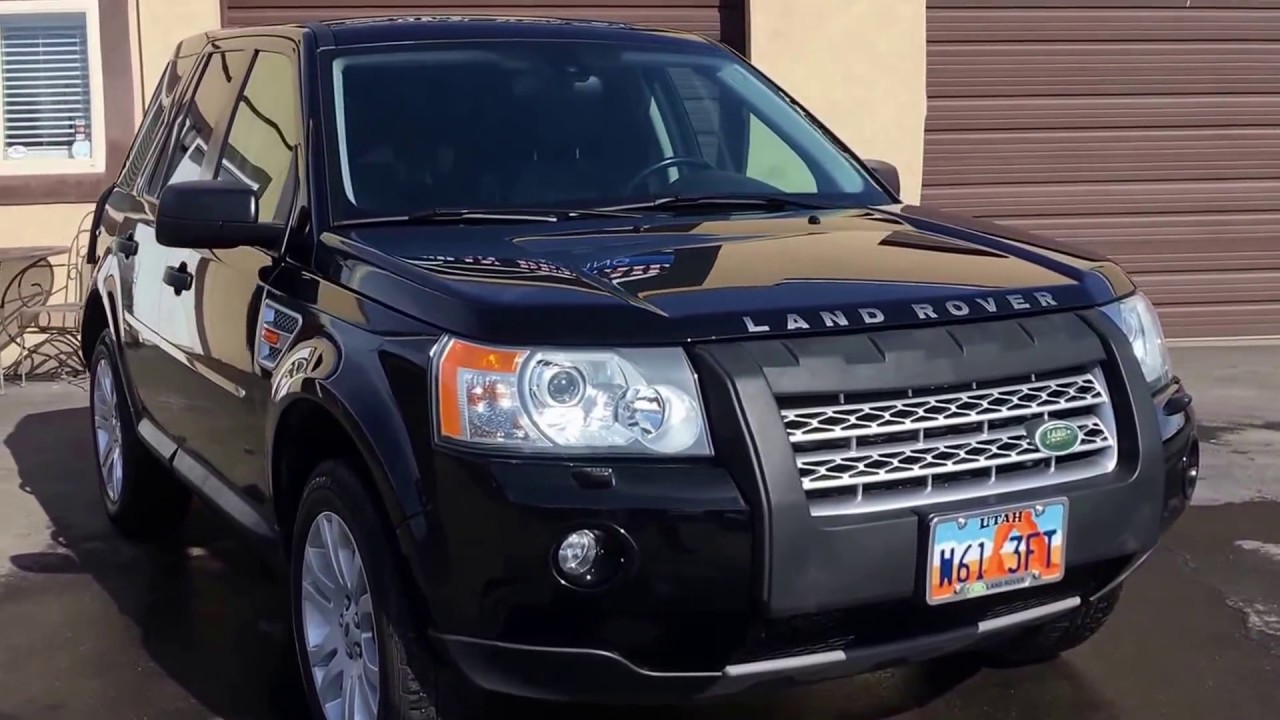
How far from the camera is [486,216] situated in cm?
366

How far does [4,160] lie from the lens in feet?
28.5

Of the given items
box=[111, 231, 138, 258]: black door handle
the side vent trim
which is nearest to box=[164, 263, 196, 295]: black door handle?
box=[111, 231, 138, 258]: black door handle

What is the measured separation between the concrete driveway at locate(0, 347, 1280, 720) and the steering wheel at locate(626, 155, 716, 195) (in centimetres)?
136

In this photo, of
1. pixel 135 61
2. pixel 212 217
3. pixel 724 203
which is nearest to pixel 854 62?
pixel 135 61

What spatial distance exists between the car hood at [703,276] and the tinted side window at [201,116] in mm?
1300

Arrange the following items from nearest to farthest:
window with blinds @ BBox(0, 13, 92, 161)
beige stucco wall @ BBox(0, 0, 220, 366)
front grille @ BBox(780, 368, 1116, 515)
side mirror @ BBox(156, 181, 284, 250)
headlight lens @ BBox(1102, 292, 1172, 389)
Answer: front grille @ BBox(780, 368, 1116, 515), headlight lens @ BBox(1102, 292, 1172, 389), side mirror @ BBox(156, 181, 284, 250), beige stucco wall @ BBox(0, 0, 220, 366), window with blinds @ BBox(0, 13, 92, 161)

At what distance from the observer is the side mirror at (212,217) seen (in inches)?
141

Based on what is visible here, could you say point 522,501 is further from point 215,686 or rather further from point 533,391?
point 215,686

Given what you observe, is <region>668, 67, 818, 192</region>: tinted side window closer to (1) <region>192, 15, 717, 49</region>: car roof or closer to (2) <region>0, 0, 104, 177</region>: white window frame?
(1) <region>192, 15, 717, 49</region>: car roof

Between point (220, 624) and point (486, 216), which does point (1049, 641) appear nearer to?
point (486, 216)

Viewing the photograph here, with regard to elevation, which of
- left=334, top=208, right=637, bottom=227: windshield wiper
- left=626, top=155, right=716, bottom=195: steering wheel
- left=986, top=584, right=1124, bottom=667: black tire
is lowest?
left=986, top=584, right=1124, bottom=667: black tire

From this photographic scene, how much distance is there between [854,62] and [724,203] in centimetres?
539

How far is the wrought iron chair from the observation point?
8547 millimetres

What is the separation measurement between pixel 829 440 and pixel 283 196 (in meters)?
1.70
